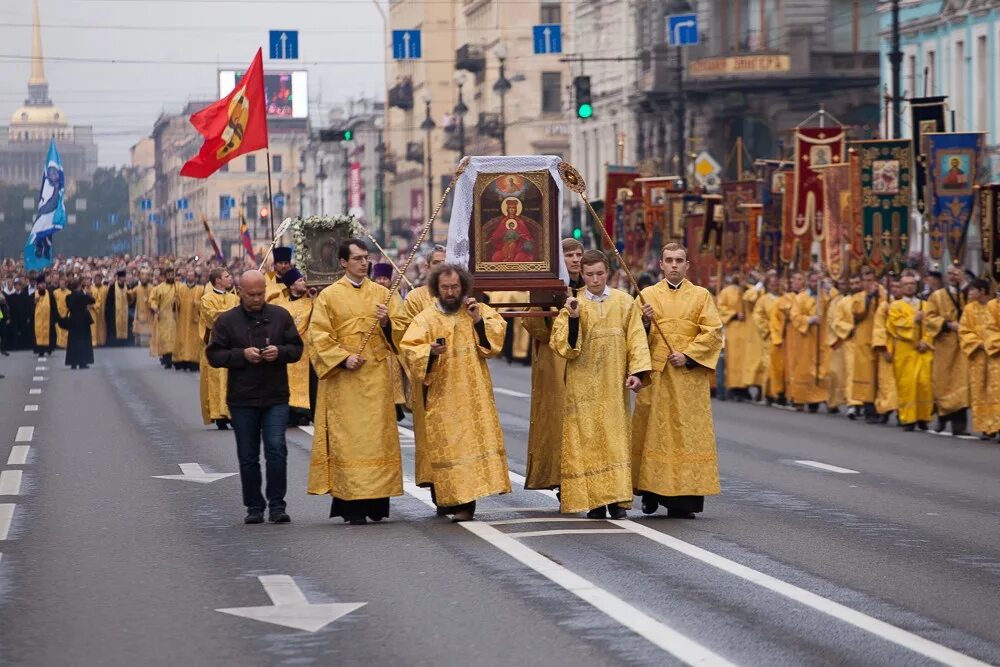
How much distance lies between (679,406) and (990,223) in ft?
36.1

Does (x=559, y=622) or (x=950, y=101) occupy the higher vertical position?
(x=950, y=101)

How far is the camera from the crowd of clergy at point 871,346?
23.2m

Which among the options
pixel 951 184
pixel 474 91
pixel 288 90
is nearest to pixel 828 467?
pixel 951 184

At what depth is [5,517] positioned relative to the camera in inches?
589

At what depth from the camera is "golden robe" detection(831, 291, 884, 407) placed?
85.9 ft

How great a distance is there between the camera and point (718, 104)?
6481 cm

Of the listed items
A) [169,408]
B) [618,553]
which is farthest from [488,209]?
[169,408]

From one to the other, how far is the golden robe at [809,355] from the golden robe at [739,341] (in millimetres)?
1391

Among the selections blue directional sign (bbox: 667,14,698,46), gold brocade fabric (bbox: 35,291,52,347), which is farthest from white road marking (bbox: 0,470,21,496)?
blue directional sign (bbox: 667,14,698,46)

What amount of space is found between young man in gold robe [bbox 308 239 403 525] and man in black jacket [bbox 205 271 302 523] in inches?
9.5

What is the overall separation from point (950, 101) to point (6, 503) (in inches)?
1471

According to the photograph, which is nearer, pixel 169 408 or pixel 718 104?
pixel 169 408

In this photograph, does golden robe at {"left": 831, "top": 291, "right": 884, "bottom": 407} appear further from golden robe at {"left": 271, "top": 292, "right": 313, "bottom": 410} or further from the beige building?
the beige building

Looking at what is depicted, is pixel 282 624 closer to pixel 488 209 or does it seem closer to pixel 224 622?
pixel 224 622
